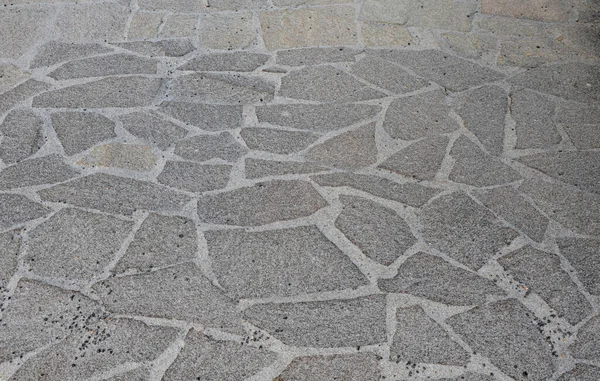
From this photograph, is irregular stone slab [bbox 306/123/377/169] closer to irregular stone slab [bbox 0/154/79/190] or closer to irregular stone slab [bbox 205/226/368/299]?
irregular stone slab [bbox 205/226/368/299]

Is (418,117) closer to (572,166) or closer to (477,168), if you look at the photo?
(477,168)

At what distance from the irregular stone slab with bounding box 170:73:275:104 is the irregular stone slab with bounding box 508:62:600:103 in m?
1.81

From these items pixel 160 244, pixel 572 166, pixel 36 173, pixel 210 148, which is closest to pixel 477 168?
pixel 572 166

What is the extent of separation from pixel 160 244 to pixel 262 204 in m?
0.60

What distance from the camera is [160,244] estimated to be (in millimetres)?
3387

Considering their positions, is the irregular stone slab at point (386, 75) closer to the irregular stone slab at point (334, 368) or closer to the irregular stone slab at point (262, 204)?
the irregular stone slab at point (262, 204)

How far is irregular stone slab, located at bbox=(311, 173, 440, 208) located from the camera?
3.69 meters

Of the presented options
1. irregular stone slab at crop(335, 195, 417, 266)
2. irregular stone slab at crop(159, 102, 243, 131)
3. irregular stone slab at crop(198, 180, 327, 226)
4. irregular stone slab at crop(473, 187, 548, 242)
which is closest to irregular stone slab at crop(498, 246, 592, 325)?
irregular stone slab at crop(473, 187, 548, 242)

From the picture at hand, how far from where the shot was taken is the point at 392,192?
3.73 meters

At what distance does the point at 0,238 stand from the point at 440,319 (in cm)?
226

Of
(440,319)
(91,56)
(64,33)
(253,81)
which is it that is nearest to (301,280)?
(440,319)

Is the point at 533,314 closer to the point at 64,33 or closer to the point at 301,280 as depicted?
the point at 301,280

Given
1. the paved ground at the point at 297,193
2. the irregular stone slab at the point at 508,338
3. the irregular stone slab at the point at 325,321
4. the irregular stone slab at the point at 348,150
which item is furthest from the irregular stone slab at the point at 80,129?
the irregular stone slab at the point at 508,338

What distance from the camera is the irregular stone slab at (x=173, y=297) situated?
3.01m
